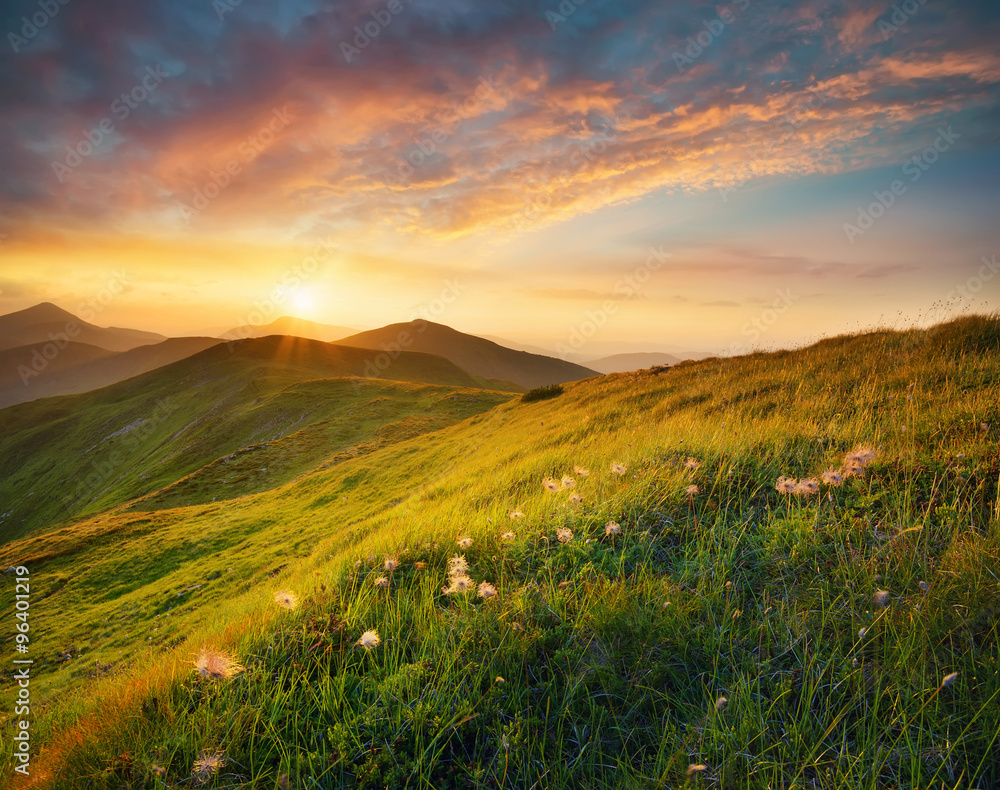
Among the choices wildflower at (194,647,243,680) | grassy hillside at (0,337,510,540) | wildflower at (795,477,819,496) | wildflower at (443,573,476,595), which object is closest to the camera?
wildflower at (194,647,243,680)

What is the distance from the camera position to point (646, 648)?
9.20 feet

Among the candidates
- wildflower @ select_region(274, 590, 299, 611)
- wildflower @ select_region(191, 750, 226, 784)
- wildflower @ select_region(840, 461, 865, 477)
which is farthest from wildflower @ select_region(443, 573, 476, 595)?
wildflower @ select_region(840, 461, 865, 477)

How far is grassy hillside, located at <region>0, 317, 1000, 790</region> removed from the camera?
2188 millimetres

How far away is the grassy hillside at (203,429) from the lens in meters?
31.7

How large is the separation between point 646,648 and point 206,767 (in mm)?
2672

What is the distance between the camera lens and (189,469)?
39.2 metres

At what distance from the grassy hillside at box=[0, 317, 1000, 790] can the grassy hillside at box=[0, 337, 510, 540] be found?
87.7ft

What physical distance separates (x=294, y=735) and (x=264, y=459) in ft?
109

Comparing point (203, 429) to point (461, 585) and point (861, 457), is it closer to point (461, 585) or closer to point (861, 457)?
point (461, 585)

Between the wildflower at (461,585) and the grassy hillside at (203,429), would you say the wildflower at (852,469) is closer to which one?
the wildflower at (461,585)

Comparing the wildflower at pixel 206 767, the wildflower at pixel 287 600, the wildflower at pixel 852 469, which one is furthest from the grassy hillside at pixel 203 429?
the wildflower at pixel 852 469

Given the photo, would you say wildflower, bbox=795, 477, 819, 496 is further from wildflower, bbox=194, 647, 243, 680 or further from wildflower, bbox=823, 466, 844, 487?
wildflower, bbox=194, 647, 243, 680

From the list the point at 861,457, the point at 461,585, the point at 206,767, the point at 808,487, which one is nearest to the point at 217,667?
the point at 206,767

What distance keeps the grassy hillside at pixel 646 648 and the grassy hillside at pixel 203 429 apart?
26721 mm
